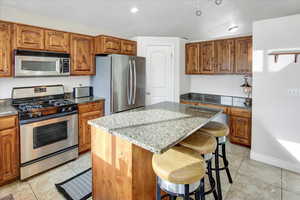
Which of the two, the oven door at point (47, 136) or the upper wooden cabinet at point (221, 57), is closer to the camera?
the oven door at point (47, 136)

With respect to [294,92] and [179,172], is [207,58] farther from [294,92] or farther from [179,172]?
[179,172]

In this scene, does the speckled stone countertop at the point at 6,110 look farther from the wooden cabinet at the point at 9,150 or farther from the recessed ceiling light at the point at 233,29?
the recessed ceiling light at the point at 233,29

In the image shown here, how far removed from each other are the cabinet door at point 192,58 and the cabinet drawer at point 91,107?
2408 mm

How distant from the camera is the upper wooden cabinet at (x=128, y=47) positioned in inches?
154

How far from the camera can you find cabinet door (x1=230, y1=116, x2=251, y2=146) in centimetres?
366

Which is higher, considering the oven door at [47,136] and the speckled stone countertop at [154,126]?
the speckled stone countertop at [154,126]

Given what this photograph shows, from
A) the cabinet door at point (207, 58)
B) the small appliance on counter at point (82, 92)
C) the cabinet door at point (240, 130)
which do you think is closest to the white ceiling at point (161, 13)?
the cabinet door at point (207, 58)

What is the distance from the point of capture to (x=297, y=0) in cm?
283

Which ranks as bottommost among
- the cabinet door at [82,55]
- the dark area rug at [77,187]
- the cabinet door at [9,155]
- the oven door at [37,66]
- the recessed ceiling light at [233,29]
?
the dark area rug at [77,187]

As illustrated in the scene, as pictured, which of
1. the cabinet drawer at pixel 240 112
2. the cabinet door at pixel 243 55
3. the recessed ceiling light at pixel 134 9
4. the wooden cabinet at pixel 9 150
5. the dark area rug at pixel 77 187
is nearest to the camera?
the dark area rug at pixel 77 187

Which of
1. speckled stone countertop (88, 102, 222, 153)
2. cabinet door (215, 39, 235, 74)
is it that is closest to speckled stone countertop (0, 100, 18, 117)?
speckled stone countertop (88, 102, 222, 153)

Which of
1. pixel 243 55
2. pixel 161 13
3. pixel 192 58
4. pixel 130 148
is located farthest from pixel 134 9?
pixel 130 148

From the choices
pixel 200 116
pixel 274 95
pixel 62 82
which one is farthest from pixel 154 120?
pixel 62 82

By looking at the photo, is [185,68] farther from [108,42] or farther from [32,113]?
[32,113]
